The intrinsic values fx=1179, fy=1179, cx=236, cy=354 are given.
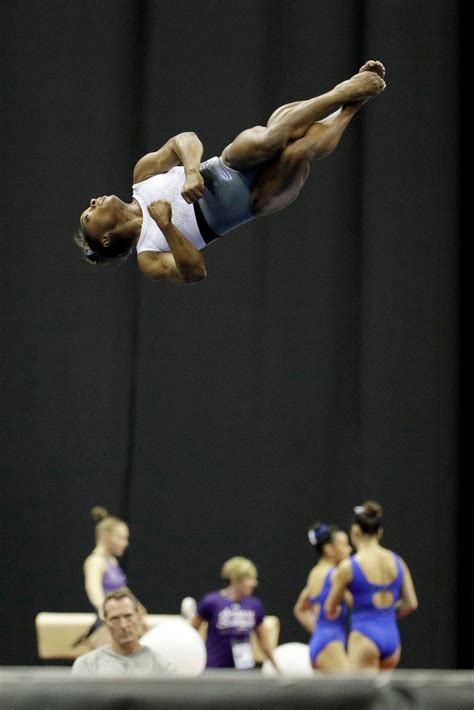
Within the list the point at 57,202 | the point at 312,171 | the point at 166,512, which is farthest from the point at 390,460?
the point at 57,202

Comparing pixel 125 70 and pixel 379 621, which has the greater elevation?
pixel 125 70

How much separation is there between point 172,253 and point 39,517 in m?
4.77

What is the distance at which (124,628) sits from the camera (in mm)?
4645

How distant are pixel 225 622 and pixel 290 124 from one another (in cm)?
310

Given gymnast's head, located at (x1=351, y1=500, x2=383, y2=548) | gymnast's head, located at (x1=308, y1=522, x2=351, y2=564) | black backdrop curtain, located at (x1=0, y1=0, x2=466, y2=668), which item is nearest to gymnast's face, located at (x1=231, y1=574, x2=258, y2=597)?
gymnast's head, located at (x1=308, y1=522, x2=351, y2=564)

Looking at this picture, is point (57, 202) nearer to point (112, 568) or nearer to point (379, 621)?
point (112, 568)

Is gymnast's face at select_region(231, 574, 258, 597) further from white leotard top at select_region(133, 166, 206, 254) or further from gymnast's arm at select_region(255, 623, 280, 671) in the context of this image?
white leotard top at select_region(133, 166, 206, 254)

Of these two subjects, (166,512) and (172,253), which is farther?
(166,512)

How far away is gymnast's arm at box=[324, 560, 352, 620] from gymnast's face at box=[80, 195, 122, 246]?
2.49m

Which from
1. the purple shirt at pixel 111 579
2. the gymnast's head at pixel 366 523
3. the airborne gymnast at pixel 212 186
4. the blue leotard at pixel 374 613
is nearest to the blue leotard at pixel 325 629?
the blue leotard at pixel 374 613

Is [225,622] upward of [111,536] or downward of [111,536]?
downward

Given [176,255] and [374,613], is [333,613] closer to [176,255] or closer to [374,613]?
[374,613]

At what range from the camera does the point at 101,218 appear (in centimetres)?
401

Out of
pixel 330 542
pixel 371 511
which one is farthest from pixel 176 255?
pixel 330 542
